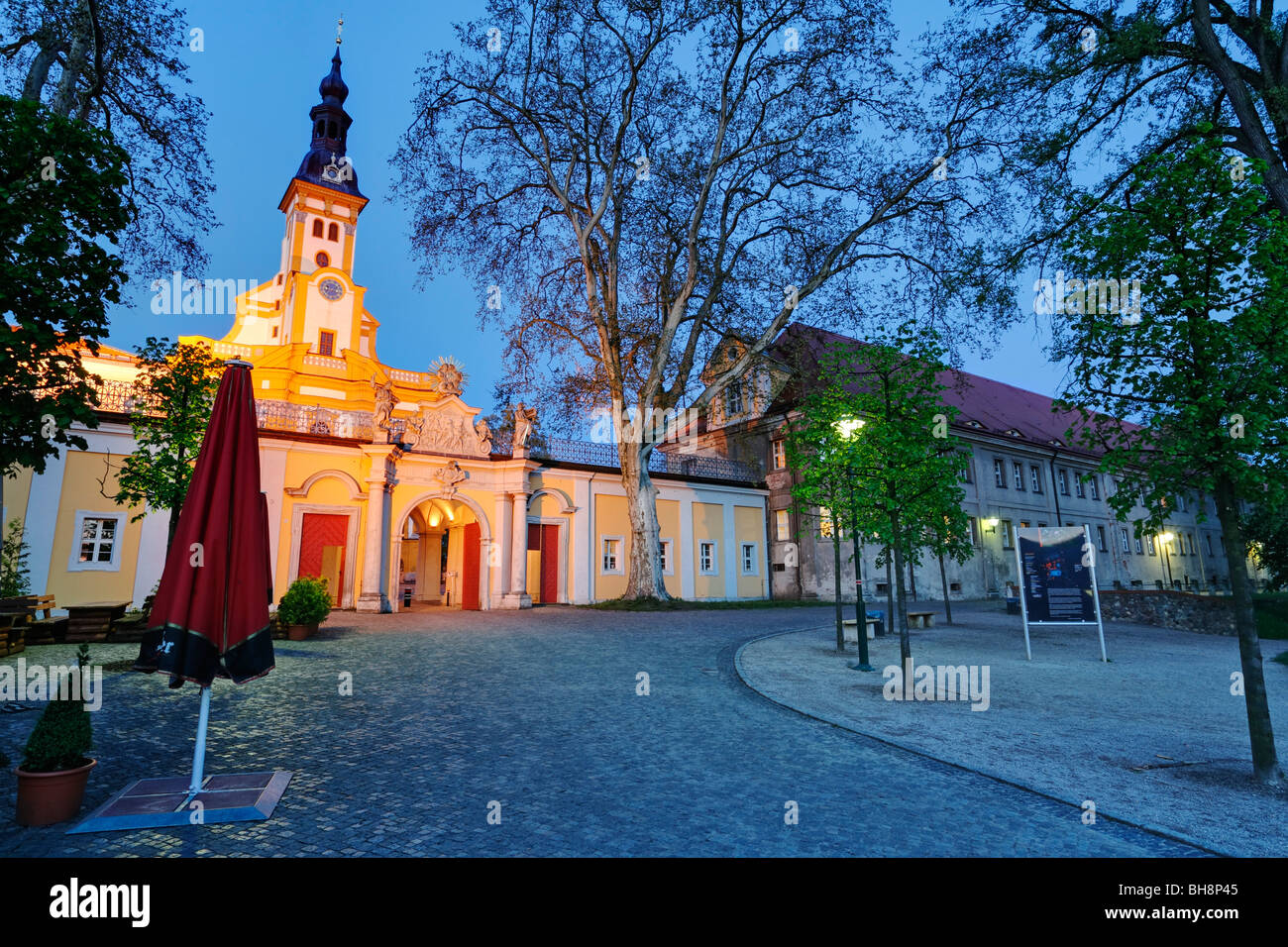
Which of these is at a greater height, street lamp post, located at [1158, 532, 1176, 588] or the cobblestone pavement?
street lamp post, located at [1158, 532, 1176, 588]

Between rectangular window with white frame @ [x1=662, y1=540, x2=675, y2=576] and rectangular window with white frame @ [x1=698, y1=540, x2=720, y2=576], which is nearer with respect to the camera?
rectangular window with white frame @ [x1=662, y1=540, x2=675, y2=576]

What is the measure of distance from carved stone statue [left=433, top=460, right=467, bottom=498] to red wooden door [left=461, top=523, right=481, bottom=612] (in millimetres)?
1596

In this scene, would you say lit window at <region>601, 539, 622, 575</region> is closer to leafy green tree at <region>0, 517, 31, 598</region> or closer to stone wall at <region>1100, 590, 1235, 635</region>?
leafy green tree at <region>0, 517, 31, 598</region>

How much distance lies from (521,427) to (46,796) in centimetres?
1915

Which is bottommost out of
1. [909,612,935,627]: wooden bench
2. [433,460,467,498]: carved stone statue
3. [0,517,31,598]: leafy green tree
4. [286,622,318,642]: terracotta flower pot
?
[909,612,935,627]: wooden bench

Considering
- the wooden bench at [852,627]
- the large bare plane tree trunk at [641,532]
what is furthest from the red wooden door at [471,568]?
the wooden bench at [852,627]

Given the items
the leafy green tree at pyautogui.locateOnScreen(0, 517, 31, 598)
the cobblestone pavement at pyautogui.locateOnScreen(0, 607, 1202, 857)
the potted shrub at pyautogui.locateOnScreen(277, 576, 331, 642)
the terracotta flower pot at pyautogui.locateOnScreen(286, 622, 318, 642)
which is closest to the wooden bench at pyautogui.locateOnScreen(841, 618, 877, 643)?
the cobblestone pavement at pyautogui.locateOnScreen(0, 607, 1202, 857)

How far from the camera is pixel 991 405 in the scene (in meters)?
38.7

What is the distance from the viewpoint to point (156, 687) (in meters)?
8.47

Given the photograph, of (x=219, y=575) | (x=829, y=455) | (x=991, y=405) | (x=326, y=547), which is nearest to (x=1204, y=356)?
(x=829, y=455)

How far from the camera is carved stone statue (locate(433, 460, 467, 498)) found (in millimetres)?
21141
